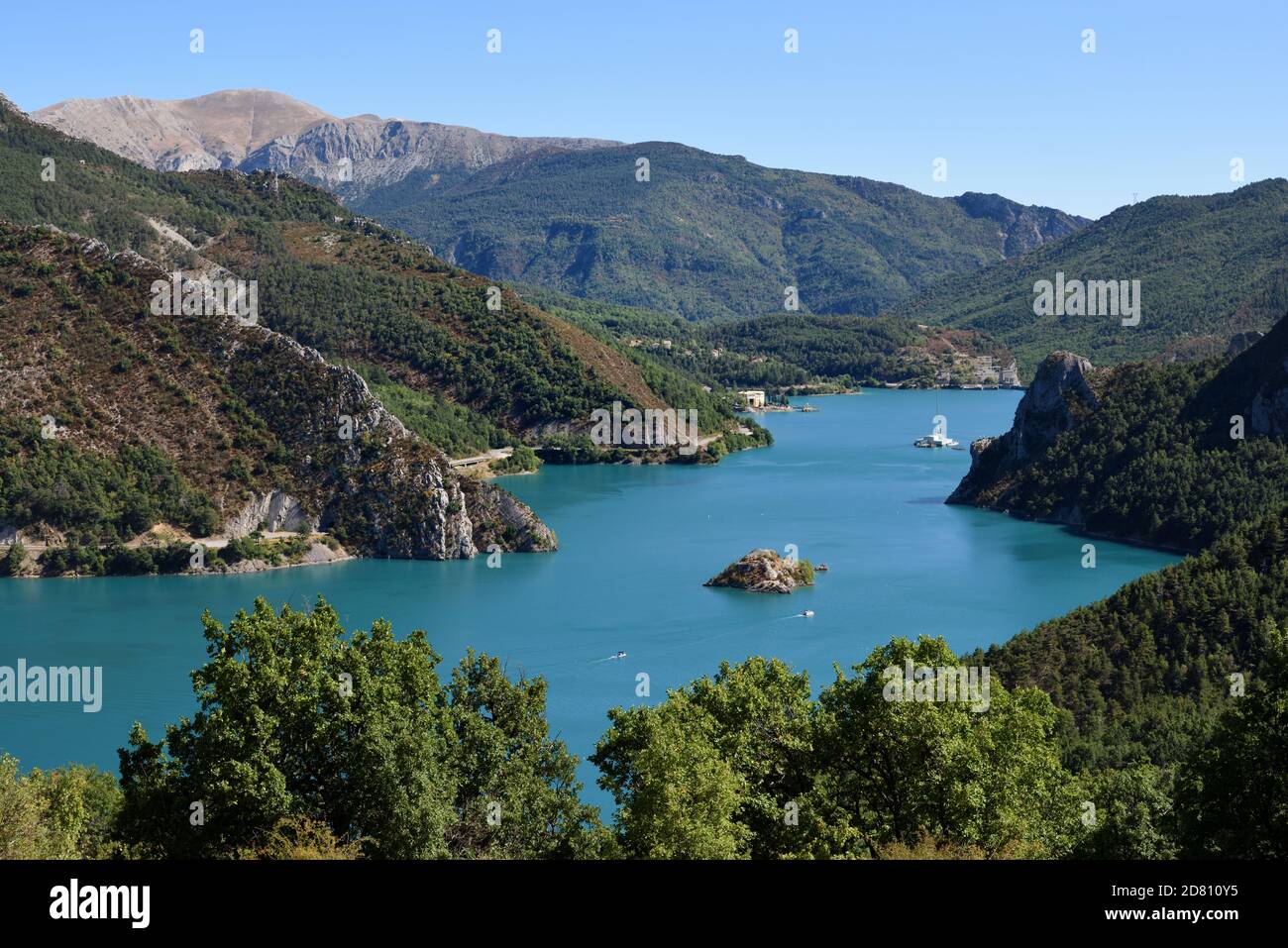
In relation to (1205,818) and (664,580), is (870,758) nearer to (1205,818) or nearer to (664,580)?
(1205,818)

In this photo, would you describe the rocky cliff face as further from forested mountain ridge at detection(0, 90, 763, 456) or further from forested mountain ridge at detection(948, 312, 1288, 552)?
forested mountain ridge at detection(0, 90, 763, 456)

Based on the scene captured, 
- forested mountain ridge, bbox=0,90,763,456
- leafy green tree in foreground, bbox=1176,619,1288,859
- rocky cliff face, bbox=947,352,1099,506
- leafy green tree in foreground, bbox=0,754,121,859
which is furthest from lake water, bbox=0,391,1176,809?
leafy green tree in foreground, bbox=1176,619,1288,859

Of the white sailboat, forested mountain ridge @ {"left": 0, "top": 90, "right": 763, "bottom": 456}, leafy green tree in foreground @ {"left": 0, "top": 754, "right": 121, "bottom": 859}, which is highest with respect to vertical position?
forested mountain ridge @ {"left": 0, "top": 90, "right": 763, "bottom": 456}

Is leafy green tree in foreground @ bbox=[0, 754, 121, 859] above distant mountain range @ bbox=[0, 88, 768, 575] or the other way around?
the other way around

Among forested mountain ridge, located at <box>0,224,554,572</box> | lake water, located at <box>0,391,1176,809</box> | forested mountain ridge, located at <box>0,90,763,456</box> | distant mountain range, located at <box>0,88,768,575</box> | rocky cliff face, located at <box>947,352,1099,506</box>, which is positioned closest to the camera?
lake water, located at <box>0,391,1176,809</box>
